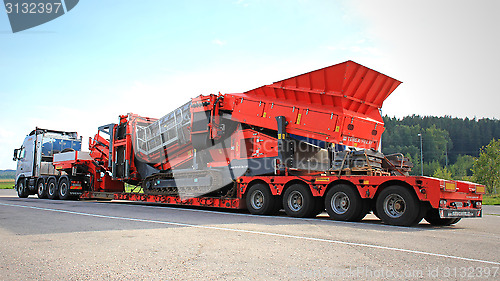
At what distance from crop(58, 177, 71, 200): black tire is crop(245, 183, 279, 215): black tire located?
11.5 metres

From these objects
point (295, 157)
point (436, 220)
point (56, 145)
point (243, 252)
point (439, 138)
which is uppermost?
point (439, 138)

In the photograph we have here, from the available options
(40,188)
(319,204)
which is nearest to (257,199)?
(319,204)

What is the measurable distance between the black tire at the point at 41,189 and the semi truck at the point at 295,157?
740 cm

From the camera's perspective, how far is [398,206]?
921cm

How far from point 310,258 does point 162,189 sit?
10.6 meters

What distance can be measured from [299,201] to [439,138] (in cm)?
9873

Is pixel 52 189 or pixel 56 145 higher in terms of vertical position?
pixel 56 145

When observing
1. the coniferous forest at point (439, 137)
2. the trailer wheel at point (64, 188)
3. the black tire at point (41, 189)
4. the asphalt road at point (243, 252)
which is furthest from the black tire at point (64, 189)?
the coniferous forest at point (439, 137)

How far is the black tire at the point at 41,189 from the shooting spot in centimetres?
2111

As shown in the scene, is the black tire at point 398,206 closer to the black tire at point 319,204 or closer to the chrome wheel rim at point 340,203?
the chrome wheel rim at point 340,203

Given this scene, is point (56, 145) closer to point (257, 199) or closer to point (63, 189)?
point (63, 189)

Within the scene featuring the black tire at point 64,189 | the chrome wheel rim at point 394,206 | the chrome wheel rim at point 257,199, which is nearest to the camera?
the chrome wheel rim at point 394,206

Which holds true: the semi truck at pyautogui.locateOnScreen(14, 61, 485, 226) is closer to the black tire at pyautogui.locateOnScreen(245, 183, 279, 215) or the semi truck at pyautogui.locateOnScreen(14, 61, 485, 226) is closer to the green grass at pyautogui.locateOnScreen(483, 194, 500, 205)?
the black tire at pyautogui.locateOnScreen(245, 183, 279, 215)

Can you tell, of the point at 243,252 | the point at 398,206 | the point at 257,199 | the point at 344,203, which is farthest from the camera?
the point at 257,199
